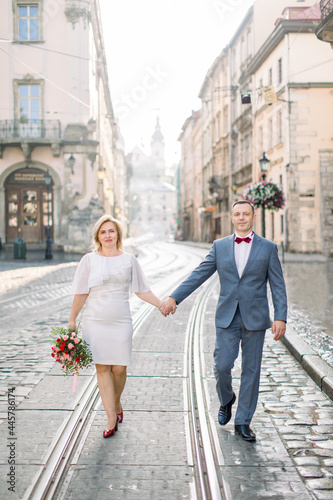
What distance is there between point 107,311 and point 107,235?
56cm

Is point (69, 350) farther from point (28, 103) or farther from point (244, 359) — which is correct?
point (28, 103)

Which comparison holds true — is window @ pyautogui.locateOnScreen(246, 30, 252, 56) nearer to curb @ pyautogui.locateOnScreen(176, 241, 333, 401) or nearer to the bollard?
the bollard

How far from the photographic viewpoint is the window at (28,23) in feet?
98.2

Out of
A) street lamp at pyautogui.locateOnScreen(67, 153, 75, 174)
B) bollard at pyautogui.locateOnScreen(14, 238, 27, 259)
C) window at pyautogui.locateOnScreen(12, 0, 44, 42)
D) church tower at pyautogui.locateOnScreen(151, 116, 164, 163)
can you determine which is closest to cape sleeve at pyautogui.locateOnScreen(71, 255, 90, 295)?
bollard at pyautogui.locateOnScreen(14, 238, 27, 259)

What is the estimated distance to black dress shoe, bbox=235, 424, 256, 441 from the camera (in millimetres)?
4159

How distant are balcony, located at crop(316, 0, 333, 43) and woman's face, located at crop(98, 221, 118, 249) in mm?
11124

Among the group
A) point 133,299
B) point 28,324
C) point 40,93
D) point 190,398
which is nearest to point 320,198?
point 40,93

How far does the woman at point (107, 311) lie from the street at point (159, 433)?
38 cm

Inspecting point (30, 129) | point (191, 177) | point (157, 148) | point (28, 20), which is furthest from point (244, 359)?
point (157, 148)

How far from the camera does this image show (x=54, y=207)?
31.1m

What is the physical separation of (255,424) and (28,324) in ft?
17.9

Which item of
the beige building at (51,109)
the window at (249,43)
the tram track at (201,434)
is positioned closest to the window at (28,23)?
the beige building at (51,109)

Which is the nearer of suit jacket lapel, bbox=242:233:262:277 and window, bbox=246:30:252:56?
suit jacket lapel, bbox=242:233:262:277

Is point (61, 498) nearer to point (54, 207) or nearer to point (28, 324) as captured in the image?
point (28, 324)
